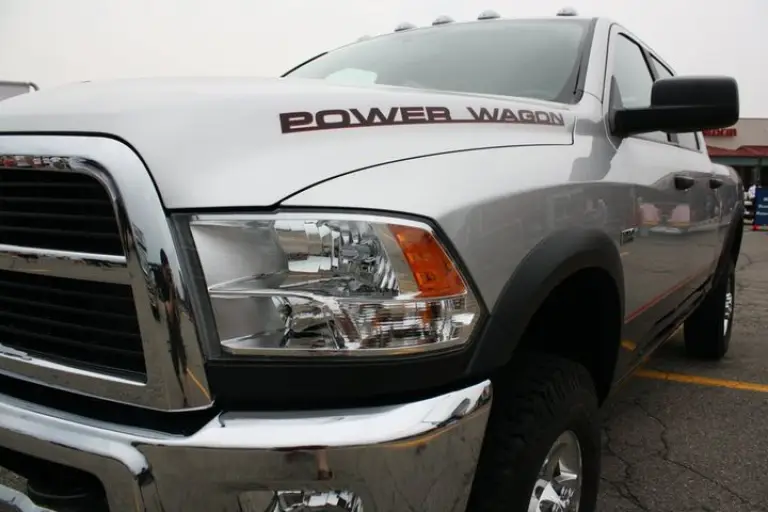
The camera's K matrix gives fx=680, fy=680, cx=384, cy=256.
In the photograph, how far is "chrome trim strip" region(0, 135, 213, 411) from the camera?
1292 millimetres

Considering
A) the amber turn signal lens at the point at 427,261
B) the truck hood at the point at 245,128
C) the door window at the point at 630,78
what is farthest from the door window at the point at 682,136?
the amber turn signal lens at the point at 427,261

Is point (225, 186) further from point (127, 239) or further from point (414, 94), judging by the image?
point (414, 94)

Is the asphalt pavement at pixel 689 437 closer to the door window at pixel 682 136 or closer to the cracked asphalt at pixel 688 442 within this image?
the cracked asphalt at pixel 688 442

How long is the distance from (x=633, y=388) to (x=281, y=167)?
3.53m

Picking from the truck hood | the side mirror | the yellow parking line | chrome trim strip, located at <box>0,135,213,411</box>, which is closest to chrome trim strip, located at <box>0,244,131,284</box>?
A: chrome trim strip, located at <box>0,135,213,411</box>

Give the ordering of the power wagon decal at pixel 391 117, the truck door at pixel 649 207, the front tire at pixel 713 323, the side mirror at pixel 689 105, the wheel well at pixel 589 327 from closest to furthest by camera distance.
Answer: the power wagon decal at pixel 391 117
the wheel well at pixel 589 327
the side mirror at pixel 689 105
the truck door at pixel 649 207
the front tire at pixel 713 323

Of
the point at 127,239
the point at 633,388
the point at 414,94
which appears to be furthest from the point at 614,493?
the point at 127,239

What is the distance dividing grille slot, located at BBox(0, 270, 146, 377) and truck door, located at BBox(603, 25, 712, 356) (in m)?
1.61

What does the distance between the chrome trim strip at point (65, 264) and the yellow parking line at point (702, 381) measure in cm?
341

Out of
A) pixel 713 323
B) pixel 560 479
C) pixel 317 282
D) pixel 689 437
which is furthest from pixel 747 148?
pixel 317 282

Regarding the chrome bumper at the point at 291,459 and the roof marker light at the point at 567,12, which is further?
the roof marker light at the point at 567,12

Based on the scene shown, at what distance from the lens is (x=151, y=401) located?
1362 millimetres

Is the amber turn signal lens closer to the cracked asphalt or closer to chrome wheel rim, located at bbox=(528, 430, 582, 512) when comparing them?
chrome wheel rim, located at bbox=(528, 430, 582, 512)

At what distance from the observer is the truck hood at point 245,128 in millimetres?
1350
